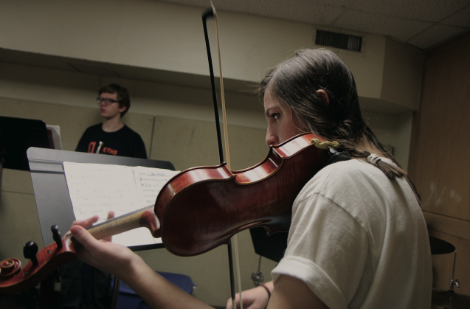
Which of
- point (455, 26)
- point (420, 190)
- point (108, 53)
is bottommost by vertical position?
point (420, 190)

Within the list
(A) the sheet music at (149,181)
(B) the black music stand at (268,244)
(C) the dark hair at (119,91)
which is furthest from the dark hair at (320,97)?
(C) the dark hair at (119,91)

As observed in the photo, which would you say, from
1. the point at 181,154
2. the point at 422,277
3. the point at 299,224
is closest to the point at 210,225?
the point at 299,224

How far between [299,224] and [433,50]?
2972 millimetres

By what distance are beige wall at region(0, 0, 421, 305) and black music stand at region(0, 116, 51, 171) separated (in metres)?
0.75

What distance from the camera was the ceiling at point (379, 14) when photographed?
88.5 inches

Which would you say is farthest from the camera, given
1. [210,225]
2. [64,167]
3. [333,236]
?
[64,167]

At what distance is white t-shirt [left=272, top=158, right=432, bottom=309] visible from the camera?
490mm

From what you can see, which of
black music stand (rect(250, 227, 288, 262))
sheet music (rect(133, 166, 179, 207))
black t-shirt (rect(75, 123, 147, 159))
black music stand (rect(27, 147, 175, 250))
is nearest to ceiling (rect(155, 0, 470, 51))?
black t-shirt (rect(75, 123, 147, 159))

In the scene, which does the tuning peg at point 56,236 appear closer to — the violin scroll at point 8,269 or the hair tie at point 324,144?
the violin scroll at point 8,269

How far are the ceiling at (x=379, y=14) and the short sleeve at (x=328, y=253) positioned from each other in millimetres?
2253

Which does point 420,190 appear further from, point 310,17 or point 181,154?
point 181,154

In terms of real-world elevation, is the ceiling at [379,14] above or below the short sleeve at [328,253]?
above

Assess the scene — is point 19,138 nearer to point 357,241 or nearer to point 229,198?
point 229,198

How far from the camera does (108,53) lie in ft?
7.95
